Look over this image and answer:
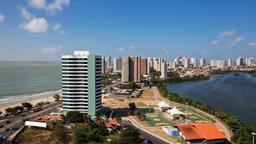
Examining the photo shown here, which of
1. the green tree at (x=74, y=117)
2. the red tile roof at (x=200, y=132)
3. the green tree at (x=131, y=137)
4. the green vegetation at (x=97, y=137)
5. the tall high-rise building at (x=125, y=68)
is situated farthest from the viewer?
the tall high-rise building at (x=125, y=68)

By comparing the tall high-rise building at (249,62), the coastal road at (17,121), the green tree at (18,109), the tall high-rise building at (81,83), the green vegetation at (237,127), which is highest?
the tall high-rise building at (249,62)

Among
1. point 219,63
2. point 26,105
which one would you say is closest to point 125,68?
Answer: point 26,105

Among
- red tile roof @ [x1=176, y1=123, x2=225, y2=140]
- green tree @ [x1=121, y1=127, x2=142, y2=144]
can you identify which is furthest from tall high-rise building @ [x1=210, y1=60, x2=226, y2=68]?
green tree @ [x1=121, y1=127, x2=142, y2=144]

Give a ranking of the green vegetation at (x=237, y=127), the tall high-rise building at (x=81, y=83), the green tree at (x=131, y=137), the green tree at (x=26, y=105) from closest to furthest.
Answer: the green tree at (x=131, y=137) → the green vegetation at (x=237, y=127) → the tall high-rise building at (x=81, y=83) → the green tree at (x=26, y=105)

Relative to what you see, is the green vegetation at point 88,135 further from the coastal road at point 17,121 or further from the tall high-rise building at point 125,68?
the tall high-rise building at point 125,68

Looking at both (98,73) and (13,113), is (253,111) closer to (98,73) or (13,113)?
(98,73)

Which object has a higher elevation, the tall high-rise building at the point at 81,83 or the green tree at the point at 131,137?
the tall high-rise building at the point at 81,83

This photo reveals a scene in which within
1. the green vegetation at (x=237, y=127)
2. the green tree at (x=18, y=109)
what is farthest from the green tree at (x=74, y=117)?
the green vegetation at (x=237, y=127)

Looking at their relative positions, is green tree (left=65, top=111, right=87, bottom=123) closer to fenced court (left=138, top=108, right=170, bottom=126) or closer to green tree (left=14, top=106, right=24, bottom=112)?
fenced court (left=138, top=108, right=170, bottom=126)

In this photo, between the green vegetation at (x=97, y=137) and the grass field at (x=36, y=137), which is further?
the grass field at (x=36, y=137)
